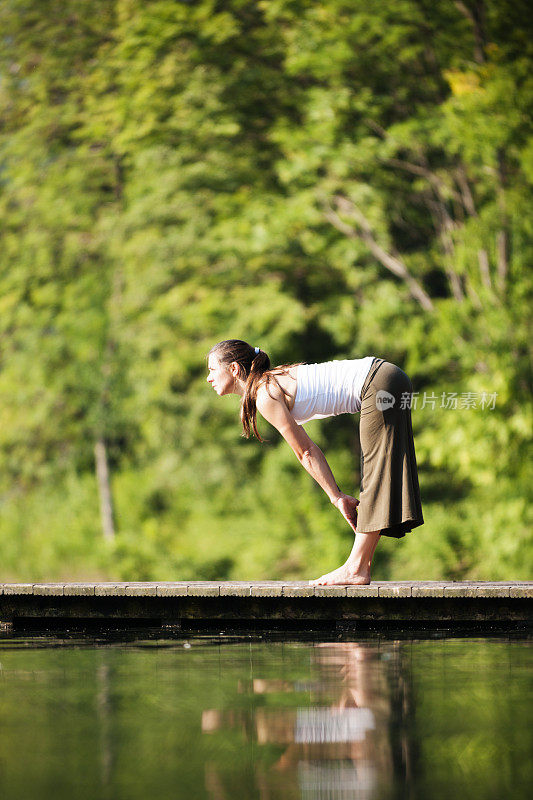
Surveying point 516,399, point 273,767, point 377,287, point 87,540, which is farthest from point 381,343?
point 273,767

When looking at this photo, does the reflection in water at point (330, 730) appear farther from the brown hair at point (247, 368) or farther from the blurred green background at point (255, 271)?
the blurred green background at point (255, 271)

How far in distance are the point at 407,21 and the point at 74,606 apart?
916 centimetres

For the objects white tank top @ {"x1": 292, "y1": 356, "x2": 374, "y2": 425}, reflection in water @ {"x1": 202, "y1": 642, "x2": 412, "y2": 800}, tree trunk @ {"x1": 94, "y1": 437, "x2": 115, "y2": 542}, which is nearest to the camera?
reflection in water @ {"x1": 202, "y1": 642, "x2": 412, "y2": 800}

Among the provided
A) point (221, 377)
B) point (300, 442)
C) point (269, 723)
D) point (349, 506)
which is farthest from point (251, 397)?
point (269, 723)

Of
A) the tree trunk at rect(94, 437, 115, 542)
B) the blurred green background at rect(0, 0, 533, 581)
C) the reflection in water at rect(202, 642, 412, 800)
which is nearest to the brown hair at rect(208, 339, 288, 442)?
the reflection in water at rect(202, 642, 412, 800)

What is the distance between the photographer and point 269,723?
128 inches

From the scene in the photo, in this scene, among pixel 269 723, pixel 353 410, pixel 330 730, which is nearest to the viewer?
pixel 330 730

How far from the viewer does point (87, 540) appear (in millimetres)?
13633

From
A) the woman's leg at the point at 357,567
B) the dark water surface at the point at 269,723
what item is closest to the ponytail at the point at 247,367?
the woman's leg at the point at 357,567

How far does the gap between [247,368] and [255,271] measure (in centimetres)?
725

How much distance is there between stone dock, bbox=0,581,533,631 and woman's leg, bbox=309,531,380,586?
107 millimetres

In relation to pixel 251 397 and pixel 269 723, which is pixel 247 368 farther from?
pixel 269 723

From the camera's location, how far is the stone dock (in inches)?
230

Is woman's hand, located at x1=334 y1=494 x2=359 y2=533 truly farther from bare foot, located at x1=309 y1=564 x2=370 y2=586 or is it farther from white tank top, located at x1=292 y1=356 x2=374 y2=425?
white tank top, located at x1=292 y1=356 x2=374 y2=425
